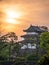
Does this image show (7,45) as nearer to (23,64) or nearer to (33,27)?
(23,64)

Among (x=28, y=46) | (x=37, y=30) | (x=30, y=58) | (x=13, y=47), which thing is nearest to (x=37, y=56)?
(x=30, y=58)

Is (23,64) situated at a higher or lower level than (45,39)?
lower

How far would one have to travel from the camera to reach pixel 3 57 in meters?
36.1

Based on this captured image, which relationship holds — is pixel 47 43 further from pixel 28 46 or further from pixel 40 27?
pixel 40 27

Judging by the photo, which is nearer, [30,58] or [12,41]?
[30,58]

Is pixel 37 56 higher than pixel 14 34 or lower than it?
lower

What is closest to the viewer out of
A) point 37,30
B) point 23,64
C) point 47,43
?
point 23,64

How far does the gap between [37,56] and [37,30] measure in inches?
612

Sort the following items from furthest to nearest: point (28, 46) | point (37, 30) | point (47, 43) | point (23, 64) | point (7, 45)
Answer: point (37, 30), point (28, 46), point (7, 45), point (47, 43), point (23, 64)

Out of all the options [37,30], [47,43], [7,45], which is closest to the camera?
[47,43]

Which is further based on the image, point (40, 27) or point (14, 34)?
point (40, 27)

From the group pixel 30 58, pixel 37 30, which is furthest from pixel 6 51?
pixel 37 30

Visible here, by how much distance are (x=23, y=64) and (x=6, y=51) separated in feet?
18.8

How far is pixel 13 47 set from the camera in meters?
37.0
